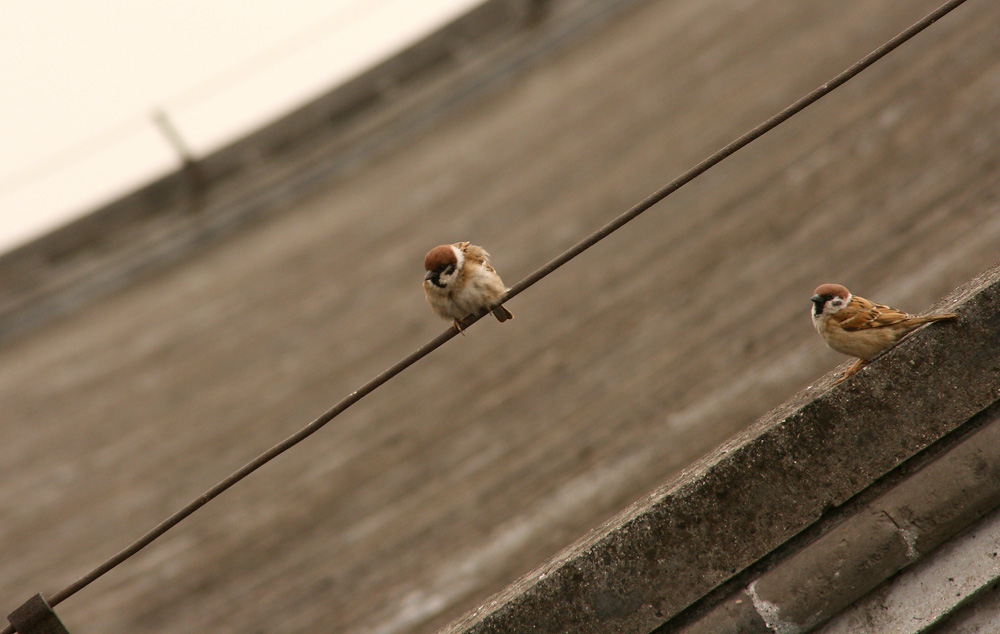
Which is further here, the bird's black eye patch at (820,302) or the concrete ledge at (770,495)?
the bird's black eye patch at (820,302)

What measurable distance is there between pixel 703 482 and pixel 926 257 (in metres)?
3.94

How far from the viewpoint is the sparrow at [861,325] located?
2590 mm

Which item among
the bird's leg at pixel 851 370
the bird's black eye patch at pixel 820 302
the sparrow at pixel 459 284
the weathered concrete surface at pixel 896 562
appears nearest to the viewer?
the weathered concrete surface at pixel 896 562

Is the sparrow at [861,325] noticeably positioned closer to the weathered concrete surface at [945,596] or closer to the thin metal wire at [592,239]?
the weathered concrete surface at [945,596]

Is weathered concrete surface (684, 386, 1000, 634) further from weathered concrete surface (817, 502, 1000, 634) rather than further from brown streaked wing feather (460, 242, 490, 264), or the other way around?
brown streaked wing feather (460, 242, 490, 264)

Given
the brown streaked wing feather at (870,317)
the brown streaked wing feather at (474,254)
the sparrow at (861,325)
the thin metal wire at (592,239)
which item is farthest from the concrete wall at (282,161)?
the brown streaked wing feather at (870,317)

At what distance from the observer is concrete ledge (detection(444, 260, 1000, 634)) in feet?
7.99

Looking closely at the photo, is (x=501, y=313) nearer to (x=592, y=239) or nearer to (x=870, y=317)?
(x=592, y=239)

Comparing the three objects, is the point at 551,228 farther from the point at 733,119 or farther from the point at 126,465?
the point at 126,465

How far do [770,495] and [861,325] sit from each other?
685mm

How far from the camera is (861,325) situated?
272cm

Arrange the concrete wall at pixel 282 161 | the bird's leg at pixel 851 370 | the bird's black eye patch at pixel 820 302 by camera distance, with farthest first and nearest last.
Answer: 1. the concrete wall at pixel 282 161
2. the bird's black eye patch at pixel 820 302
3. the bird's leg at pixel 851 370

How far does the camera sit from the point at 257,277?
8492mm

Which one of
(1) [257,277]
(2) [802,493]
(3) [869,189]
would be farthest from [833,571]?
(1) [257,277]
